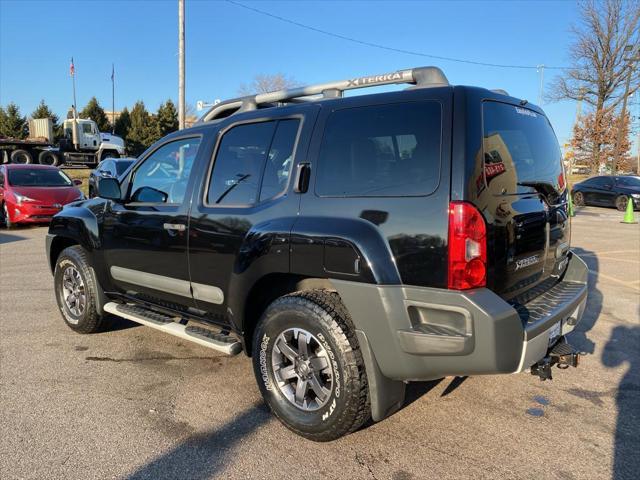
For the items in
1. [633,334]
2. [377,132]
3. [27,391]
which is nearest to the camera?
[377,132]

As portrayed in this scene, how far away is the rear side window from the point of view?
2676mm

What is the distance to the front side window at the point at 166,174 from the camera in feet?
13.1

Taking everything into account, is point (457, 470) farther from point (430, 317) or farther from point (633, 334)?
point (633, 334)

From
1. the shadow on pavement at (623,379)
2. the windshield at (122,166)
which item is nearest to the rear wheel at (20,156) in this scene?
the windshield at (122,166)

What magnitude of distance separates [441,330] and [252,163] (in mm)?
1774

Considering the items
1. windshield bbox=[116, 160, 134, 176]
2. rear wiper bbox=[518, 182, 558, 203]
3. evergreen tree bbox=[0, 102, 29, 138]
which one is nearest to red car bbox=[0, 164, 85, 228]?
windshield bbox=[116, 160, 134, 176]

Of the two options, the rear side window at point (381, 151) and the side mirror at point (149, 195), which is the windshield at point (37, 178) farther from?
the rear side window at point (381, 151)

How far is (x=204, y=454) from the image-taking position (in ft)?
9.48

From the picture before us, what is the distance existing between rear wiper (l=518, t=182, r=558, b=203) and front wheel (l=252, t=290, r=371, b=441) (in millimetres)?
1382

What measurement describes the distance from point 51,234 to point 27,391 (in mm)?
2005

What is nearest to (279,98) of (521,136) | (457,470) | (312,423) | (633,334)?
(521,136)

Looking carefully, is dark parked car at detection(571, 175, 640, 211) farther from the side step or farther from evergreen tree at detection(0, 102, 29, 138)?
evergreen tree at detection(0, 102, 29, 138)

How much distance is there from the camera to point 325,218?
2.93 metres

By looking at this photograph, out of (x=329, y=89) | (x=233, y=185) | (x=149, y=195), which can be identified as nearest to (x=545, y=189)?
(x=329, y=89)
